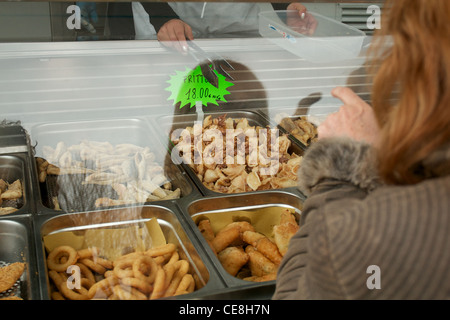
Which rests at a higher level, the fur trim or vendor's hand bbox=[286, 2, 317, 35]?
vendor's hand bbox=[286, 2, 317, 35]

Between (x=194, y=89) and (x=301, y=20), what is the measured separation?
57 centimetres

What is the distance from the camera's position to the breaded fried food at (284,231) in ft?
5.72

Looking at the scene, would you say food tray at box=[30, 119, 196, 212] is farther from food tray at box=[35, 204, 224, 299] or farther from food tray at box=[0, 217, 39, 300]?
food tray at box=[0, 217, 39, 300]

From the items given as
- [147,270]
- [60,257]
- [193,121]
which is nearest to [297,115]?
[193,121]

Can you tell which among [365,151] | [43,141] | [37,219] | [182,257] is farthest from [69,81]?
[365,151]

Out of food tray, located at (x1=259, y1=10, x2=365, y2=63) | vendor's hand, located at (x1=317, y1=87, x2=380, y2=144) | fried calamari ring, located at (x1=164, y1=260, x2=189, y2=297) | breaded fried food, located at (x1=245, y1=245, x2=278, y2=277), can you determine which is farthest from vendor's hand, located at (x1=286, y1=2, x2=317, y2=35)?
fried calamari ring, located at (x1=164, y1=260, x2=189, y2=297)

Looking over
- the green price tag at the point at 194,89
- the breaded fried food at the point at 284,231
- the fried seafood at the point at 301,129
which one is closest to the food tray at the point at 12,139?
the green price tag at the point at 194,89

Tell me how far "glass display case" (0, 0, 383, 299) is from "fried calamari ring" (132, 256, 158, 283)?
5.4 inches

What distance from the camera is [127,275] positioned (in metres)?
1.48

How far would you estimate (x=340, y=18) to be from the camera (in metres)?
2.14

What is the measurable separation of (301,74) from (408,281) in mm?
1799

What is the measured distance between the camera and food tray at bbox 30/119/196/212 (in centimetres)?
187
